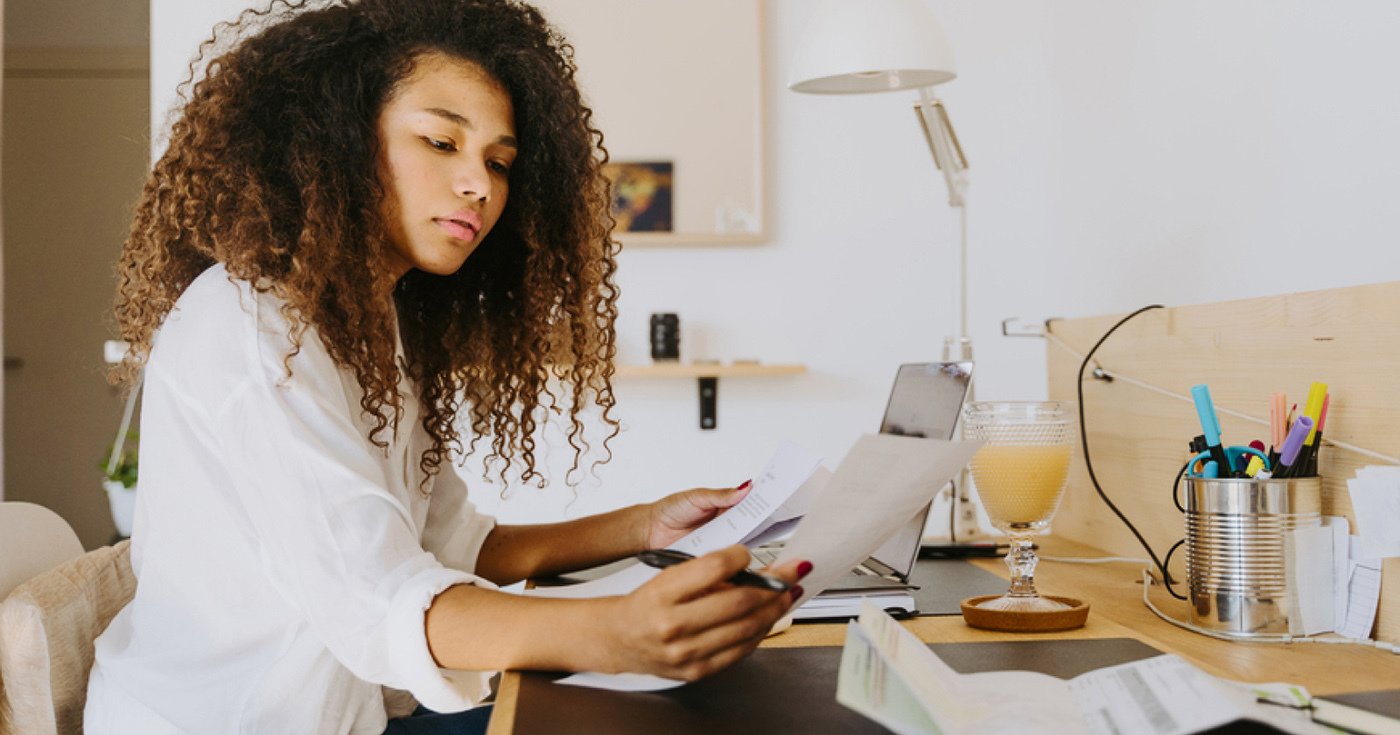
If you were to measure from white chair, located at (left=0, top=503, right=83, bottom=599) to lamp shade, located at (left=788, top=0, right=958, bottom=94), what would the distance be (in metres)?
1.10

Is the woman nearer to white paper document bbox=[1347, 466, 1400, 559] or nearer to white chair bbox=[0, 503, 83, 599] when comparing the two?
white chair bbox=[0, 503, 83, 599]

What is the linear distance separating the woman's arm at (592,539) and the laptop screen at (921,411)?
198 mm

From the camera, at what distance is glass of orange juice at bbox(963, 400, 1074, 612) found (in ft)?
3.78

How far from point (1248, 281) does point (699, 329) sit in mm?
1283

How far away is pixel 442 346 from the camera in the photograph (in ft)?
4.78

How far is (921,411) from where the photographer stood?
4.34 feet

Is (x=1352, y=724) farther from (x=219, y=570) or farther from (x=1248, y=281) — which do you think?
(x=1248, y=281)

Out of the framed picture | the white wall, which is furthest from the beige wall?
the framed picture

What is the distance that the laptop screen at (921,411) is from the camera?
48.3 inches

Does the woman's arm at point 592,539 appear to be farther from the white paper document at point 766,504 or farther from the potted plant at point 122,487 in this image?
the potted plant at point 122,487

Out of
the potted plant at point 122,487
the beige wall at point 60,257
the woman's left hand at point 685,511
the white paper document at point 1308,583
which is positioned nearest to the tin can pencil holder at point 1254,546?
the white paper document at point 1308,583

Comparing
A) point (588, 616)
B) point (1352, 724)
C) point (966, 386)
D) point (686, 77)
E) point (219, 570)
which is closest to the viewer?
point (1352, 724)

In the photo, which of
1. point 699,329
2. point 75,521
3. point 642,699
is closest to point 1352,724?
point 642,699

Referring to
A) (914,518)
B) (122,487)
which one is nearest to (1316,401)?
(914,518)
